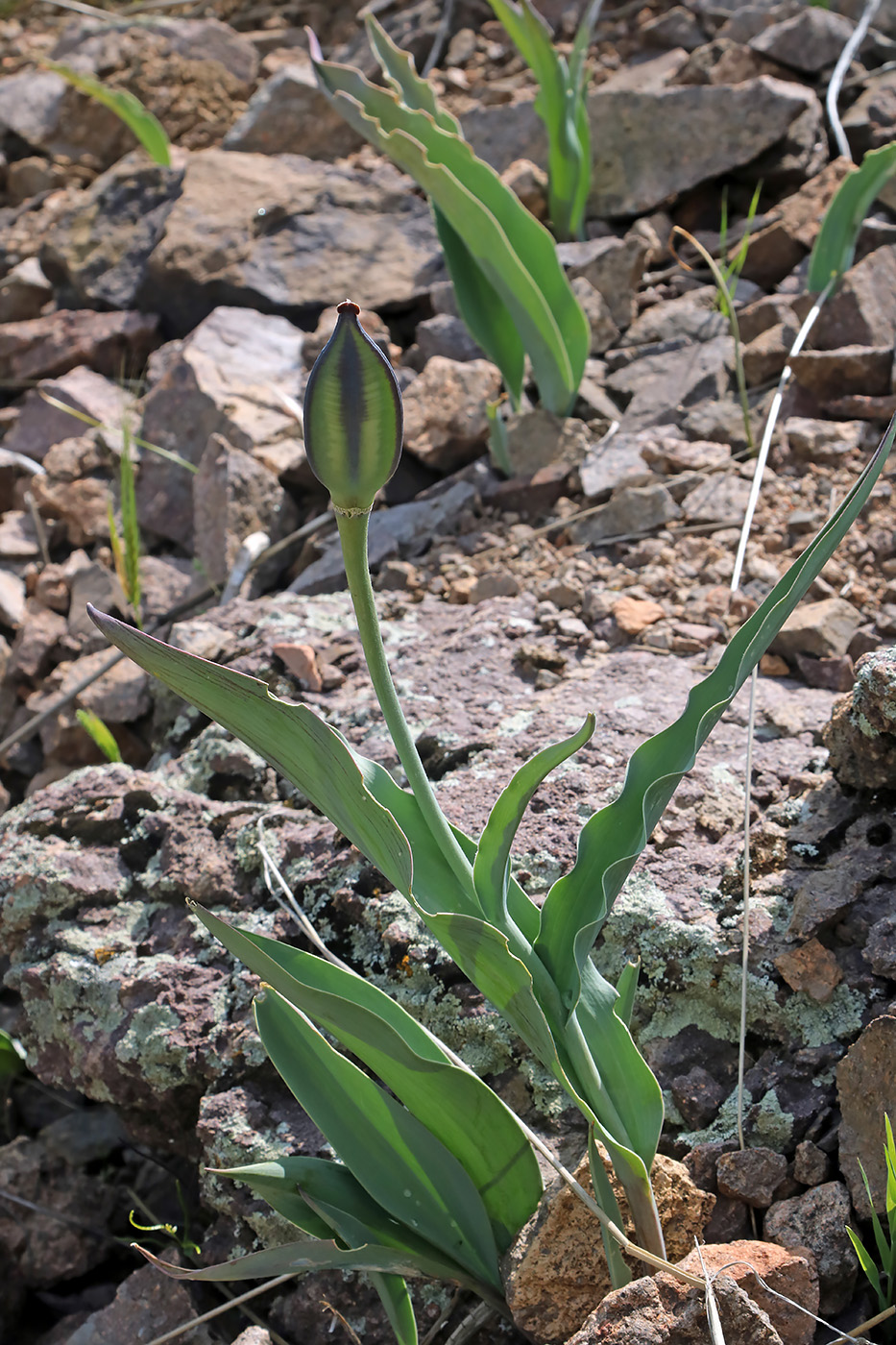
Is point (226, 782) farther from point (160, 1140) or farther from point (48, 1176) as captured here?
point (48, 1176)

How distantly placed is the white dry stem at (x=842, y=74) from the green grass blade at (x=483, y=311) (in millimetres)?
1065

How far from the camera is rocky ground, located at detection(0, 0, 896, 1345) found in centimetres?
111

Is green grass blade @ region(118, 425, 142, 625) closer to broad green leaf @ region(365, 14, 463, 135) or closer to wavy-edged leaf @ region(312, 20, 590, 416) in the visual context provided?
wavy-edged leaf @ region(312, 20, 590, 416)

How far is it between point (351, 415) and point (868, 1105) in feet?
2.61

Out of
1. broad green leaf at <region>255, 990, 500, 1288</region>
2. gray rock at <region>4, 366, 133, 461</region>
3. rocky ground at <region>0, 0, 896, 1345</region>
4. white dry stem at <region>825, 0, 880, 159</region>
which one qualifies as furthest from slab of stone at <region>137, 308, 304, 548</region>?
broad green leaf at <region>255, 990, 500, 1288</region>

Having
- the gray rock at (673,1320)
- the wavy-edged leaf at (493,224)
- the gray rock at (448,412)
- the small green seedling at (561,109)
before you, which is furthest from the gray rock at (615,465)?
the gray rock at (673,1320)

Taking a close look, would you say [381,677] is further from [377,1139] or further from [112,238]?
[112,238]

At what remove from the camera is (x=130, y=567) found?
205cm

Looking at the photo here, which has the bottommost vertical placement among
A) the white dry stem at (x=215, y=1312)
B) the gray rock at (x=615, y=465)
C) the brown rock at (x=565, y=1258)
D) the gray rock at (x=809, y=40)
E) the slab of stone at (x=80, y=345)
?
the white dry stem at (x=215, y=1312)

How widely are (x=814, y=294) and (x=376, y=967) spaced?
1.68 metres

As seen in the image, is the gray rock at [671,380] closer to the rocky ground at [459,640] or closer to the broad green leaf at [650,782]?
the rocky ground at [459,640]

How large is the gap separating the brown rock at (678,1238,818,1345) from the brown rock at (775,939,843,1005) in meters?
0.26

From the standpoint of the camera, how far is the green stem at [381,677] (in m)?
0.74

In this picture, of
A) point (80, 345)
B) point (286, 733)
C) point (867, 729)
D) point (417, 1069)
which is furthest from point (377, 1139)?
point (80, 345)
